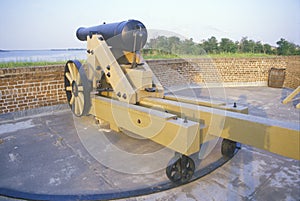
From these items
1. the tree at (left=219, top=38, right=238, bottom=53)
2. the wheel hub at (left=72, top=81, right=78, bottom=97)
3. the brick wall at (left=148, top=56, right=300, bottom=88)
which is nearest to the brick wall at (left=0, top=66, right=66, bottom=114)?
the wheel hub at (left=72, top=81, right=78, bottom=97)

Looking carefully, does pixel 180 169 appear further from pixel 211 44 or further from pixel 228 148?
pixel 211 44

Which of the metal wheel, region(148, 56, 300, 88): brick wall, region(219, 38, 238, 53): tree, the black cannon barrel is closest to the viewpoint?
the metal wheel

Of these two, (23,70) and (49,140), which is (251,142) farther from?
(23,70)

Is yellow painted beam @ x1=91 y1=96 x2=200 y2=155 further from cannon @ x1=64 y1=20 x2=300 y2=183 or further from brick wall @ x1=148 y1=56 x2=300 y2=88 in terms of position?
brick wall @ x1=148 y1=56 x2=300 y2=88

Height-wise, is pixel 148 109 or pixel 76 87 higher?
pixel 76 87

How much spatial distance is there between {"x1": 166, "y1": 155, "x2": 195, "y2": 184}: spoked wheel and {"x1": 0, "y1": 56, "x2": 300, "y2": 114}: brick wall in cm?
388

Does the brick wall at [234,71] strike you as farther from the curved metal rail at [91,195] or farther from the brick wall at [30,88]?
the curved metal rail at [91,195]

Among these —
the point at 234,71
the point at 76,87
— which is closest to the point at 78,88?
the point at 76,87

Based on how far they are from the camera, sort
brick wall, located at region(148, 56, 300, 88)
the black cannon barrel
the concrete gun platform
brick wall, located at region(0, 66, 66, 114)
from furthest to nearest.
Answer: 1. brick wall, located at region(148, 56, 300, 88)
2. brick wall, located at region(0, 66, 66, 114)
3. the black cannon barrel
4. the concrete gun platform

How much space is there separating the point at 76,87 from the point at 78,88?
0.42 feet

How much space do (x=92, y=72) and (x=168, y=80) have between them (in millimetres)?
4685

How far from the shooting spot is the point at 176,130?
232 cm

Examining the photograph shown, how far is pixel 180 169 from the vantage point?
250 centimetres

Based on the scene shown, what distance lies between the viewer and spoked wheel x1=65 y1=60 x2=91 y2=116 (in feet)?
13.0
